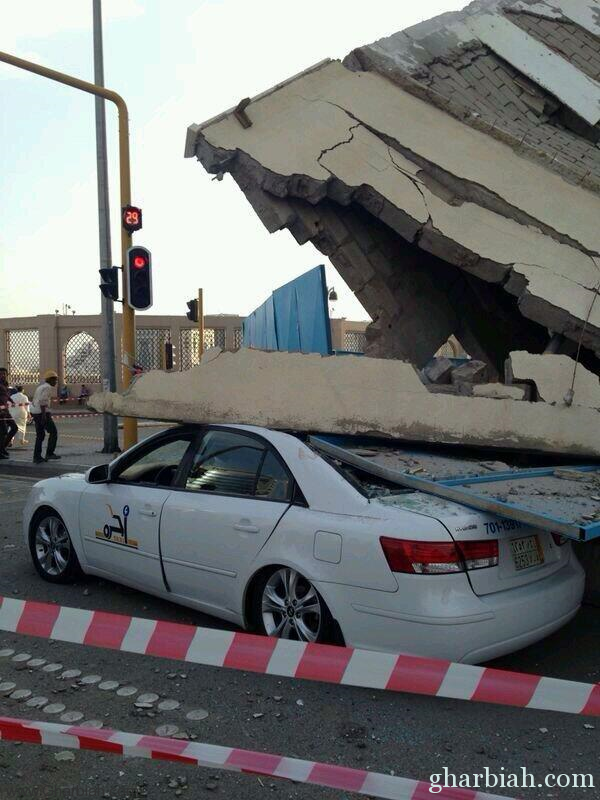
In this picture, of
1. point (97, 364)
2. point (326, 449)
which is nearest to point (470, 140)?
point (326, 449)

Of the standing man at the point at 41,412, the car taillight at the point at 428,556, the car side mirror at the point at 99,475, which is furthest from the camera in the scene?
the standing man at the point at 41,412

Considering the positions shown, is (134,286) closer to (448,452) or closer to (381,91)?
(381,91)

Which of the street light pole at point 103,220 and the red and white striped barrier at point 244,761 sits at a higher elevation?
the street light pole at point 103,220

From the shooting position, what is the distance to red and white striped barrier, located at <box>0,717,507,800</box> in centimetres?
255

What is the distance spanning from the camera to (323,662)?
3119 millimetres

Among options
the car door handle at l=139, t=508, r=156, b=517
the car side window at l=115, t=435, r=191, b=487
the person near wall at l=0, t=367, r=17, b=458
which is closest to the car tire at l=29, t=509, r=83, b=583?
the car side window at l=115, t=435, r=191, b=487

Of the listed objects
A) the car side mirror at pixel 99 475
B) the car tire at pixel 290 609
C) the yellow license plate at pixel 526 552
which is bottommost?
the car tire at pixel 290 609

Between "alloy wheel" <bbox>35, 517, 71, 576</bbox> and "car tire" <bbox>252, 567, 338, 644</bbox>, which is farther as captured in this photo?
"alloy wheel" <bbox>35, 517, 71, 576</bbox>

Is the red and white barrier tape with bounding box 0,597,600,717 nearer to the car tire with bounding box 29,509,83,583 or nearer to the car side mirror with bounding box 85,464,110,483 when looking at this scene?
the car side mirror with bounding box 85,464,110,483

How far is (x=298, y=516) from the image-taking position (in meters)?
3.84

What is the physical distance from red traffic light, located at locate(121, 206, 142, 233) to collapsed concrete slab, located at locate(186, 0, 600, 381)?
4.17m

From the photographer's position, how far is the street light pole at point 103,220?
42.1ft

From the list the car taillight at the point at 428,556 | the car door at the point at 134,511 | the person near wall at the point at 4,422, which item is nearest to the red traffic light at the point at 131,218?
the person near wall at the point at 4,422

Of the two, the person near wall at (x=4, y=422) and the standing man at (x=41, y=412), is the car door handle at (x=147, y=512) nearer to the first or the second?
the standing man at (x=41, y=412)
